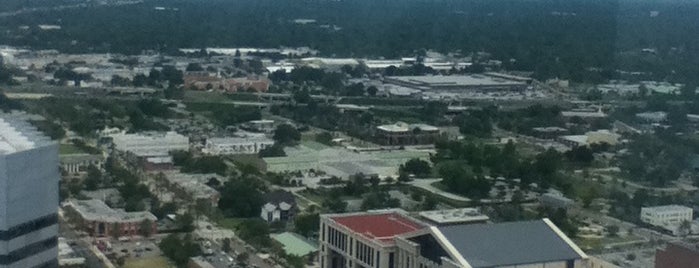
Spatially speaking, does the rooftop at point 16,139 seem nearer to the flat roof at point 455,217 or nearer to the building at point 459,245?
the building at point 459,245

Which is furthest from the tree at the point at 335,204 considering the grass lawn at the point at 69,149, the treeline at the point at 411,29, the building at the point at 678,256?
the treeline at the point at 411,29

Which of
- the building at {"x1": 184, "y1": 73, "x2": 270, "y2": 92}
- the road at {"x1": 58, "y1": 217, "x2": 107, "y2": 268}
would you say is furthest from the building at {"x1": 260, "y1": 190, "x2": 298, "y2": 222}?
the building at {"x1": 184, "y1": 73, "x2": 270, "y2": 92}

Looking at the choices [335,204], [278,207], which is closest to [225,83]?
[335,204]

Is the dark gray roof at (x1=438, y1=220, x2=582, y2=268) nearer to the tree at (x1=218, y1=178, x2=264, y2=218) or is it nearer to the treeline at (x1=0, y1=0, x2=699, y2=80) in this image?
the tree at (x1=218, y1=178, x2=264, y2=218)

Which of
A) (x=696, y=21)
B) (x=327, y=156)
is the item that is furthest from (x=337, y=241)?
(x=696, y=21)

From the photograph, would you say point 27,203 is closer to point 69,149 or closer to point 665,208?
point 665,208

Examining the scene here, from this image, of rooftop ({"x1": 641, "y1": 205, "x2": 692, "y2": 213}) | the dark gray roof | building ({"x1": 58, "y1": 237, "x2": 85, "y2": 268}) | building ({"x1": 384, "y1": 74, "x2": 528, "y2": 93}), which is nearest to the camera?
the dark gray roof
